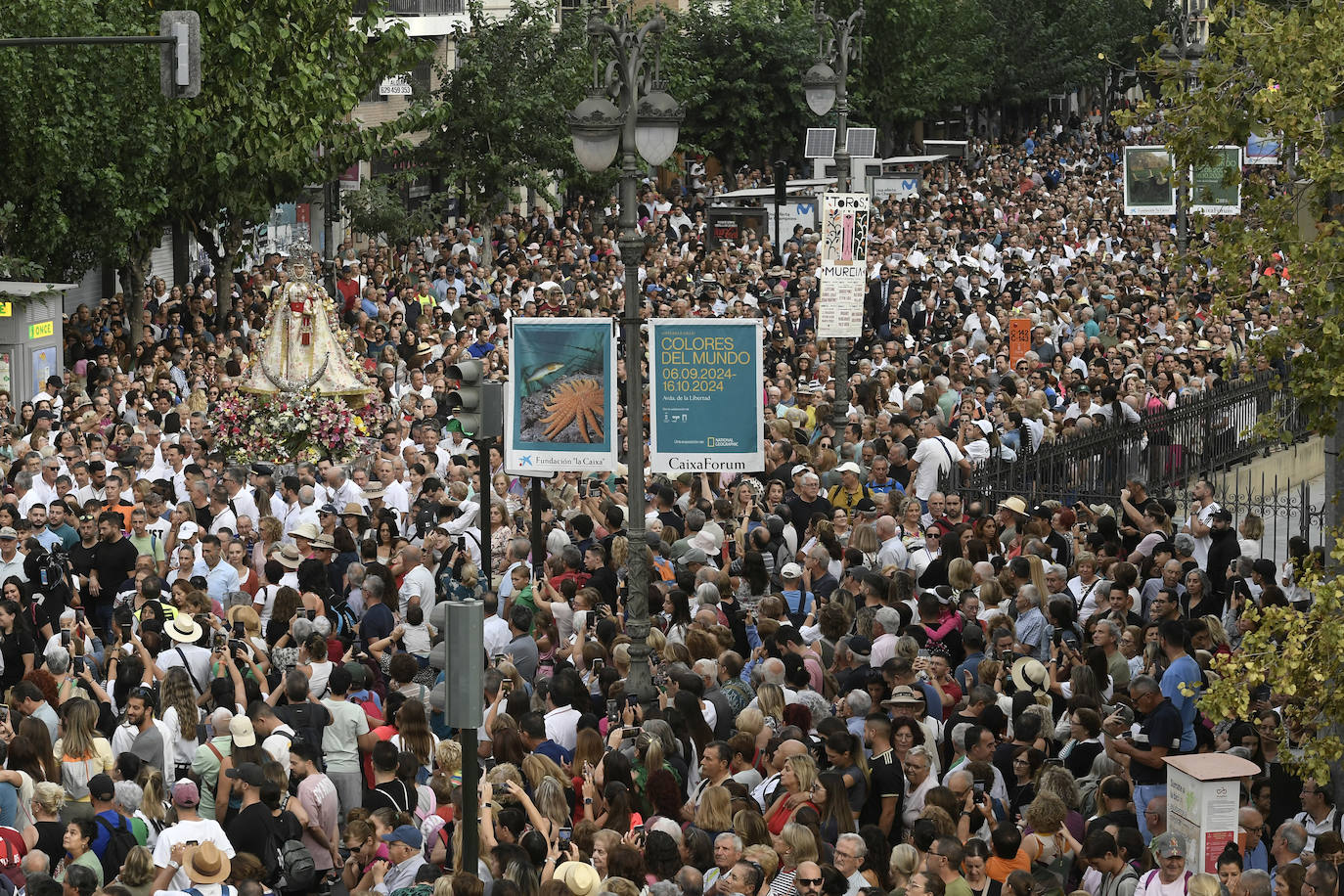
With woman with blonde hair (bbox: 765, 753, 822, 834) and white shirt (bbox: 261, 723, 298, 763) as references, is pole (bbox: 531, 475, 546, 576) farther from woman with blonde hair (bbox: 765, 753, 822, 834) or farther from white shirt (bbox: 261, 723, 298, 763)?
woman with blonde hair (bbox: 765, 753, 822, 834)

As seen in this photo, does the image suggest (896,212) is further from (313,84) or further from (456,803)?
(456,803)

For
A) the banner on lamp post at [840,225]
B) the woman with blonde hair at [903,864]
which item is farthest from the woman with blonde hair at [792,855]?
the banner on lamp post at [840,225]

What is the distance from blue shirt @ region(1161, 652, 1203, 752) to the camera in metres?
11.7

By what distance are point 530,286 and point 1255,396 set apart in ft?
47.7

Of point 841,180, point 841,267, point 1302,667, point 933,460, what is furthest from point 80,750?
point 841,180

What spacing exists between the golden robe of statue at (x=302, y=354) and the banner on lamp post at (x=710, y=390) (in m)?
8.33

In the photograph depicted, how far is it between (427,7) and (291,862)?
40.9 m

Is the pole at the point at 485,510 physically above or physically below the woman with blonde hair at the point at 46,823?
above

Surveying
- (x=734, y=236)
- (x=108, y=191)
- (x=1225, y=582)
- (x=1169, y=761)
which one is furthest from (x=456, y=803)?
(x=734, y=236)

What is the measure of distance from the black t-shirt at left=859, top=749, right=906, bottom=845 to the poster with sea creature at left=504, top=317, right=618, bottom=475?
4.17m

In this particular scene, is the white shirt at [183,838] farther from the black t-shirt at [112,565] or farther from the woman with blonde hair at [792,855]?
the black t-shirt at [112,565]

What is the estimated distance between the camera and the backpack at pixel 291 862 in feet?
35.6

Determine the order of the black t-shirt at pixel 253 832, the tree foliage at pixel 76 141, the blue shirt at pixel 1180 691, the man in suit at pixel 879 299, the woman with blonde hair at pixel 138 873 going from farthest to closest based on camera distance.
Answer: the man in suit at pixel 879 299, the tree foliage at pixel 76 141, the blue shirt at pixel 1180 691, the black t-shirt at pixel 253 832, the woman with blonde hair at pixel 138 873

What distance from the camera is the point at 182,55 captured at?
1567 centimetres
